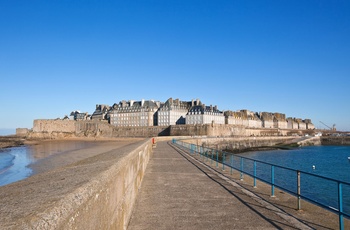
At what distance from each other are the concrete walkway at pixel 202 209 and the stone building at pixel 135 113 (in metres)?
92.5

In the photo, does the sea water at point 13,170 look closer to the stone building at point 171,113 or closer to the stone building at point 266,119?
the stone building at point 171,113

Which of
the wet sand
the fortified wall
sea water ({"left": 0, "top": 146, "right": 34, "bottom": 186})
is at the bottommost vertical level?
sea water ({"left": 0, "top": 146, "right": 34, "bottom": 186})

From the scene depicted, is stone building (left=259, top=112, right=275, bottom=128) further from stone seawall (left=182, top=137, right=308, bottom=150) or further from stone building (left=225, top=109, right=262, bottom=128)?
stone seawall (left=182, top=137, right=308, bottom=150)

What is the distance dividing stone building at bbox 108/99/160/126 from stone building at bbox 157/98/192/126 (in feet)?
13.6

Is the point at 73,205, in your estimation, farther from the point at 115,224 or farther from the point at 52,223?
the point at 115,224

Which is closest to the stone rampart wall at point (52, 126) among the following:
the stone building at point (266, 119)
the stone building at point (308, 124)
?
Answer: the stone building at point (266, 119)

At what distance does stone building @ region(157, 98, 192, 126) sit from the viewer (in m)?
96.1

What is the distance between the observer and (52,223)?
5.55 feet

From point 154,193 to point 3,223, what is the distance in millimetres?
6818

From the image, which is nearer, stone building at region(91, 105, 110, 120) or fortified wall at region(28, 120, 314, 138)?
fortified wall at region(28, 120, 314, 138)

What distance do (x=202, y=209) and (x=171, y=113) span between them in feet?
294

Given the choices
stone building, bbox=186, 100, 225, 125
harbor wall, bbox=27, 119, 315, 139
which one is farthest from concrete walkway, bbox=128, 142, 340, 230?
stone building, bbox=186, 100, 225, 125

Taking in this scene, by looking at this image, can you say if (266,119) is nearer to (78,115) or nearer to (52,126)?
(78,115)

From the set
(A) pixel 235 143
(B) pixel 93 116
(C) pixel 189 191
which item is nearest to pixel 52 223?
(C) pixel 189 191
